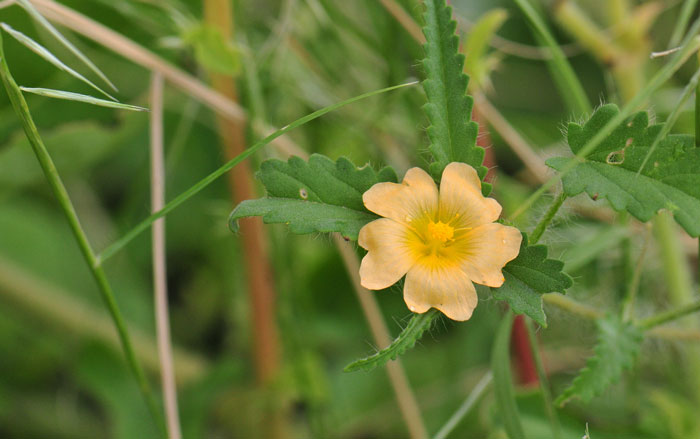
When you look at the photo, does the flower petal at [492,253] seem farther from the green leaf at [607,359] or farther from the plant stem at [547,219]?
the green leaf at [607,359]

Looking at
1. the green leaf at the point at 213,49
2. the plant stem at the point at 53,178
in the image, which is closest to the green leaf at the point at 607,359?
the plant stem at the point at 53,178

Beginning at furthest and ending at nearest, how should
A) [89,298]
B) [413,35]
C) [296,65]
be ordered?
[89,298] < [296,65] < [413,35]

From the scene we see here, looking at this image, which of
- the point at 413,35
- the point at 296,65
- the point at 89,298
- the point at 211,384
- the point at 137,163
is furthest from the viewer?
the point at 137,163

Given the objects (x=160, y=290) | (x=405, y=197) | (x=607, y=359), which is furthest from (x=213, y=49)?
(x=607, y=359)

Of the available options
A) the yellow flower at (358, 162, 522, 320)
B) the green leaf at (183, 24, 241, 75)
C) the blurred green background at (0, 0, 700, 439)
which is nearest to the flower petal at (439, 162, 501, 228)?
the yellow flower at (358, 162, 522, 320)

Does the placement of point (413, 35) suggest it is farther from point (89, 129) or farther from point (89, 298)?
point (89, 298)

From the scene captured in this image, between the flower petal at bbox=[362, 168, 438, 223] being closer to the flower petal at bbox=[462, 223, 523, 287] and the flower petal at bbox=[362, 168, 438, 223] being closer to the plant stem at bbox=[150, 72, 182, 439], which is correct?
the flower petal at bbox=[462, 223, 523, 287]

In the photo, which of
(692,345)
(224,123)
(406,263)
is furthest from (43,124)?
(692,345)

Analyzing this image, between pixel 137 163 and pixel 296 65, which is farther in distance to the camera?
pixel 137 163
